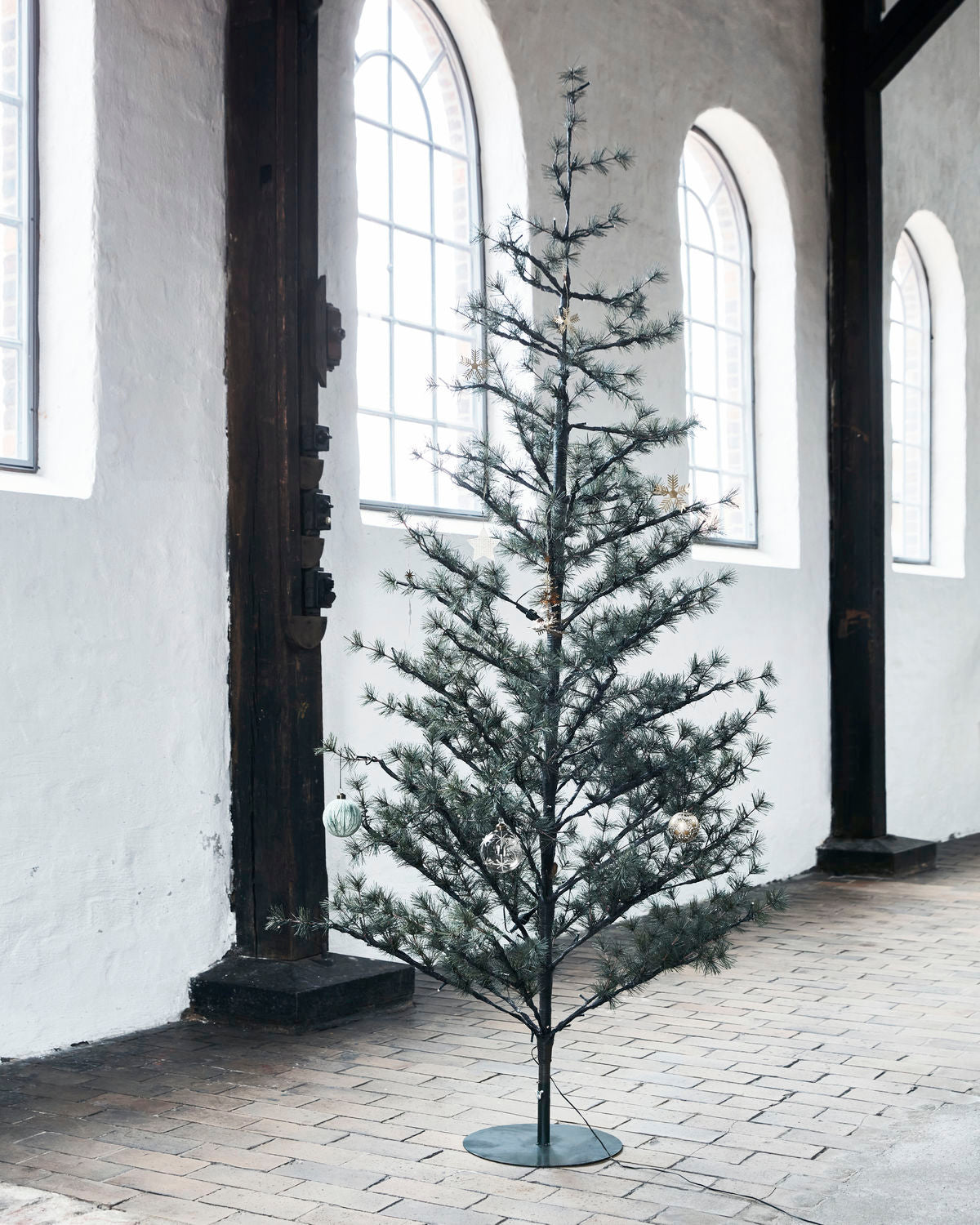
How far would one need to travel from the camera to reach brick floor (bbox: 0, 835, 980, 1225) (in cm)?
302

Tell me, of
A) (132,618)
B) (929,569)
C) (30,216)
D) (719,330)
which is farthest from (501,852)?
(929,569)

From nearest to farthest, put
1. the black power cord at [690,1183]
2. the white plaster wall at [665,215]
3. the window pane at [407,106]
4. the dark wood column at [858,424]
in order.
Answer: the black power cord at [690,1183] < the white plaster wall at [665,215] < the window pane at [407,106] < the dark wood column at [858,424]

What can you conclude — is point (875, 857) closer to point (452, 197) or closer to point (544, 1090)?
point (452, 197)

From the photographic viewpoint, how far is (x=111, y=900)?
14.3 ft

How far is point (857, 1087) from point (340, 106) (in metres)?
3.54

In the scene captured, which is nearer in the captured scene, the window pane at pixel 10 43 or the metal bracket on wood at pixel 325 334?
the window pane at pixel 10 43

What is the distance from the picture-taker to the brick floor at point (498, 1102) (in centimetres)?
302

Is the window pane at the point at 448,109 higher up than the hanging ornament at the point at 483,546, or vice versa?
the window pane at the point at 448,109

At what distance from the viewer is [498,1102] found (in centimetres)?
373

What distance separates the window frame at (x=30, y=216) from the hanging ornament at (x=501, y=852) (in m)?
1.95

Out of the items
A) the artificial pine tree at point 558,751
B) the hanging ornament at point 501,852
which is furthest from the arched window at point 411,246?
the hanging ornament at point 501,852

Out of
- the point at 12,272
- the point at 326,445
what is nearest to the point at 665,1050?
the point at 326,445

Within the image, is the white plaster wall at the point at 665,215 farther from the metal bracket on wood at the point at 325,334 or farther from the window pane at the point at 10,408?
the window pane at the point at 10,408

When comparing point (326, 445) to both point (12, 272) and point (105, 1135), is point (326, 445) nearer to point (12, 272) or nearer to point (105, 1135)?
point (12, 272)
